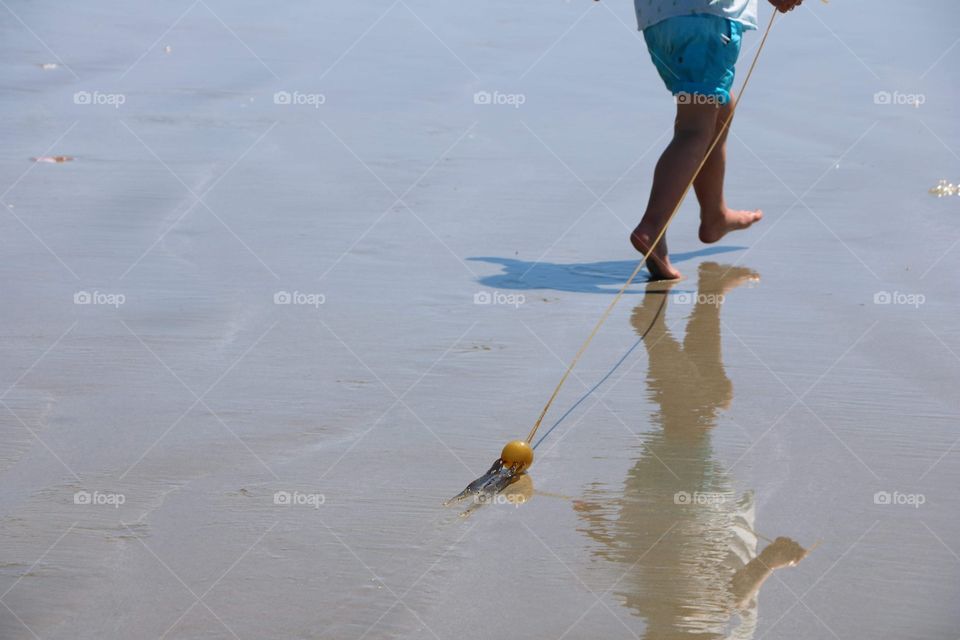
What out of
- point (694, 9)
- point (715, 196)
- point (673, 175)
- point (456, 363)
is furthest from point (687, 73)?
point (456, 363)

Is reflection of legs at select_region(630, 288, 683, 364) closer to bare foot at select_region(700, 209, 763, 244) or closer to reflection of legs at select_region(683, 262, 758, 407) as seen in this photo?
reflection of legs at select_region(683, 262, 758, 407)

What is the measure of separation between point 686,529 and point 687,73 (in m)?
2.23

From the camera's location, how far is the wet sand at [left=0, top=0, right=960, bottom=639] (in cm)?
269

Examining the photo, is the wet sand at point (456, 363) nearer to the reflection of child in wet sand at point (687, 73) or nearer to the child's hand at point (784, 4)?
the reflection of child in wet sand at point (687, 73)

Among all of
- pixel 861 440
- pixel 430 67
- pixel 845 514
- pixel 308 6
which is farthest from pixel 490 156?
pixel 308 6

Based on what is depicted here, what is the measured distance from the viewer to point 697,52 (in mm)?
4684

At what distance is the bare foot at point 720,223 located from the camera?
4984mm

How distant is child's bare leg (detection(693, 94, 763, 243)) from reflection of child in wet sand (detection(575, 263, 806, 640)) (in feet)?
3.91

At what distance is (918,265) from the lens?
15.7 feet

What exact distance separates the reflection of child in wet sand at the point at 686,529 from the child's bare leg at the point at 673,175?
2.78 ft

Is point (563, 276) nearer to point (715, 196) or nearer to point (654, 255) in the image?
point (654, 255)

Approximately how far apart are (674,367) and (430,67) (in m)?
4.35

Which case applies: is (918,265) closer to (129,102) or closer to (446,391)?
(446,391)

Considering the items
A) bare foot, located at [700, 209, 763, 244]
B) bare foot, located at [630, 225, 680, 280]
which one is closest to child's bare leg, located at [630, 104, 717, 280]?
bare foot, located at [630, 225, 680, 280]
